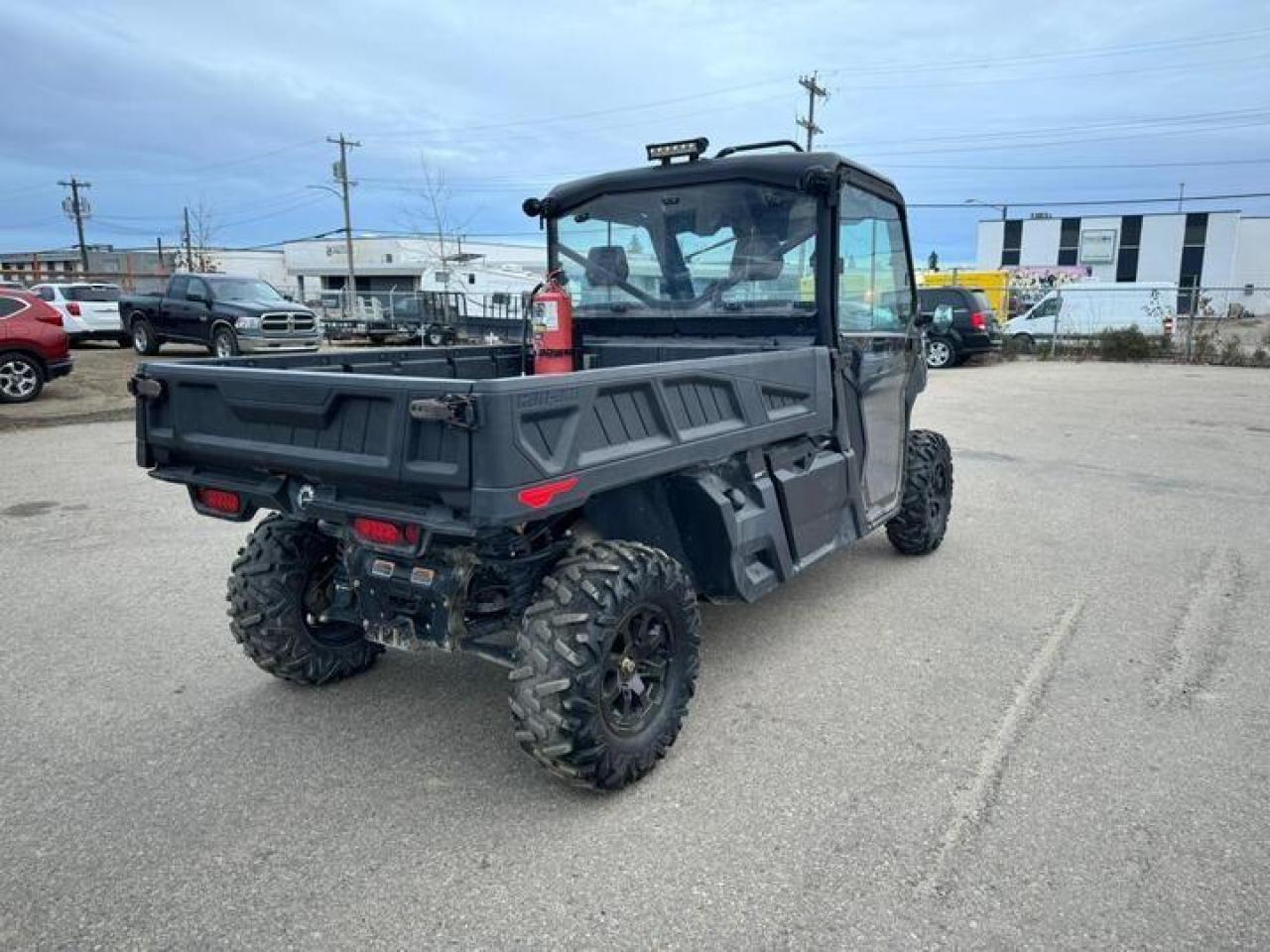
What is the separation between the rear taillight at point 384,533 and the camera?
285cm

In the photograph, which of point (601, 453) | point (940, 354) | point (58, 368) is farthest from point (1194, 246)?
point (601, 453)

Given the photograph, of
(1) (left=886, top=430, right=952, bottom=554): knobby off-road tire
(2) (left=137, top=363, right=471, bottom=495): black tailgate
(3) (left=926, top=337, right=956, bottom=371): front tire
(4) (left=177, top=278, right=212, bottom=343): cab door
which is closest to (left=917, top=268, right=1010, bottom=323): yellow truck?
(3) (left=926, top=337, right=956, bottom=371): front tire

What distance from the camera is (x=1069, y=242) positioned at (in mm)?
63094

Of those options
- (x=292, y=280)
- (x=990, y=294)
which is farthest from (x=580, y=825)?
(x=292, y=280)

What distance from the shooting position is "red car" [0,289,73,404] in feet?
39.2

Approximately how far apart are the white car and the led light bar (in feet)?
64.6

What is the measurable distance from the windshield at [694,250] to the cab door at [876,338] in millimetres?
242

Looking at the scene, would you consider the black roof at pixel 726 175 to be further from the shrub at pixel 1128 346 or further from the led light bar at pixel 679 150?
the shrub at pixel 1128 346

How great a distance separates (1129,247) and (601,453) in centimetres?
6972

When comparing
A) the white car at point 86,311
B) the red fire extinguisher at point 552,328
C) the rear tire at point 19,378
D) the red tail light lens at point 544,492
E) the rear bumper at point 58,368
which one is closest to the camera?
the red tail light lens at point 544,492

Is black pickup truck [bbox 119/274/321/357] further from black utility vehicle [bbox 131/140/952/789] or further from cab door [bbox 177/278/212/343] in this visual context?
black utility vehicle [bbox 131/140/952/789]

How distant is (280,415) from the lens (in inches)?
117

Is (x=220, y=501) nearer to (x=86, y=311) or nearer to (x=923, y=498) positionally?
(x=923, y=498)

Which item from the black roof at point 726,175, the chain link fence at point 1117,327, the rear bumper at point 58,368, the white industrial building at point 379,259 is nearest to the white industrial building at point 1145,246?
the white industrial building at point 379,259
